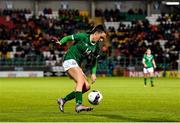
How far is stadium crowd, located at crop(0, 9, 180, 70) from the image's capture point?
5656 centimetres

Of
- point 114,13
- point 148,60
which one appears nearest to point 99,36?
point 148,60

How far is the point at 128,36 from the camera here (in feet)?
200

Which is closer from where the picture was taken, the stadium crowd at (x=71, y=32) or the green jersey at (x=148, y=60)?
the green jersey at (x=148, y=60)

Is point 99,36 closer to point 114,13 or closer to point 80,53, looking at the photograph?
point 80,53

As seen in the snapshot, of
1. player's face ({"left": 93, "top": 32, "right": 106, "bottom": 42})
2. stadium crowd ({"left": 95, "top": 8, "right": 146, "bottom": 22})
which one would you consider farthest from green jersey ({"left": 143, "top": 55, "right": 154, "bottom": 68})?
stadium crowd ({"left": 95, "top": 8, "right": 146, "bottom": 22})

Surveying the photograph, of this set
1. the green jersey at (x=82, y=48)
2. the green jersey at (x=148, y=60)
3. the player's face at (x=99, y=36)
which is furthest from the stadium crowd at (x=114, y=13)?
the player's face at (x=99, y=36)

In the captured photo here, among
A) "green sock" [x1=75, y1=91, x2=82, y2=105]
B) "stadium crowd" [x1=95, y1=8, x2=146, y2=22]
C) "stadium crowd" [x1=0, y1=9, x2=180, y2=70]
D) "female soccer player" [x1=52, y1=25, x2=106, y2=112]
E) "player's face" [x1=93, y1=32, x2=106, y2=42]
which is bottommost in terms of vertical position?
"stadium crowd" [x1=0, y1=9, x2=180, y2=70]

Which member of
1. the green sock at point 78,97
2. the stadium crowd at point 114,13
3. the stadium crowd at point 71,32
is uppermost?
the green sock at point 78,97

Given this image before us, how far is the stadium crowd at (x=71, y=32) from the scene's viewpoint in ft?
186

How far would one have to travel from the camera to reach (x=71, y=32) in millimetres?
61000

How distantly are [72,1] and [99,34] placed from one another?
52.0 m

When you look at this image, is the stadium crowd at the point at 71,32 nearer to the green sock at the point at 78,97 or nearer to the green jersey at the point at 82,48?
the green jersey at the point at 82,48

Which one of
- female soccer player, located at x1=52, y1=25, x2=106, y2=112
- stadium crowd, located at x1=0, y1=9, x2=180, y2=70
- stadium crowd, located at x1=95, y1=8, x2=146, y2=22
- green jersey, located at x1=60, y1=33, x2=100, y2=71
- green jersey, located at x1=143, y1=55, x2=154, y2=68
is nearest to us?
female soccer player, located at x1=52, y1=25, x2=106, y2=112

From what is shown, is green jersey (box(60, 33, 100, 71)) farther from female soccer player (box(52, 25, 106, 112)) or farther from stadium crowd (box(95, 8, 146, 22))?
stadium crowd (box(95, 8, 146, 22))
